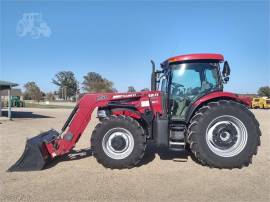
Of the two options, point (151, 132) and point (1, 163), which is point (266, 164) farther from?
point (1, 163)

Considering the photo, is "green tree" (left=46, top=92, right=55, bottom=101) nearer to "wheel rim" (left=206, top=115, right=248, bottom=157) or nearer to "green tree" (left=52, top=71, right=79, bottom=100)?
"green tree" (left=52, top=71, right=79, bottom=100)

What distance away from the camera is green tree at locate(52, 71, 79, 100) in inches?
4469

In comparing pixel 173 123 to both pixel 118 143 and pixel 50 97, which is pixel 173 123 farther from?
pixel 50 97

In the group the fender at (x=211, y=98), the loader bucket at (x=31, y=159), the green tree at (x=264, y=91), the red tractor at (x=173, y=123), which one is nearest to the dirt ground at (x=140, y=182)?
the loader bucket at (x=31, y=159)

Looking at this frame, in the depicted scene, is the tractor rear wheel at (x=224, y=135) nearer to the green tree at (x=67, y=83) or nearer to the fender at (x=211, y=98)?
the fender at (x=211, y=98)

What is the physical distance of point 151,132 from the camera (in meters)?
7.22

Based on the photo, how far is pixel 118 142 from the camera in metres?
6.83

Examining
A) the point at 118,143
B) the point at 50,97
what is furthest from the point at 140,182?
the point at 50,97

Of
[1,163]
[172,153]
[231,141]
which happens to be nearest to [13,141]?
[1,163]

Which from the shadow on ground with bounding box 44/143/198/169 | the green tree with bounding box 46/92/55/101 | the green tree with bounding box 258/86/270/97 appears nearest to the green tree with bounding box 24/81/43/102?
the green tree with bounding box 46/92/55/101

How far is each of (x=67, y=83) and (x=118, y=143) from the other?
11099 centimetres

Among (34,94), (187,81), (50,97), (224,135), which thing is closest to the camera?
(224,135)

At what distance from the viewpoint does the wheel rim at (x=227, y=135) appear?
687 cm

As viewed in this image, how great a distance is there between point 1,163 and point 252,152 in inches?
222
